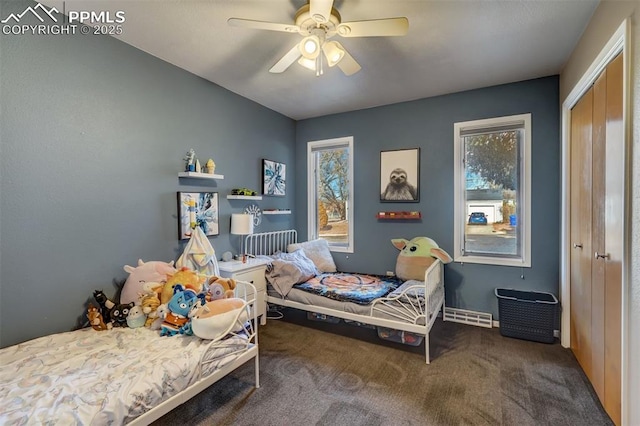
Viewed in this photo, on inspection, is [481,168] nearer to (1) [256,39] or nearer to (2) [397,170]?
(2) [397,170]

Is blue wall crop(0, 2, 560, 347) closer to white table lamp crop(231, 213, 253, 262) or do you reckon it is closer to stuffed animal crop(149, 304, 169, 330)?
white table lamp crop(231, 213, 253, 262)

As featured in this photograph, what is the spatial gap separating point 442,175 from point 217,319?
2891 mm

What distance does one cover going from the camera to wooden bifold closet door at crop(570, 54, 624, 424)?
1711 millimetres

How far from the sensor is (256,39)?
236 cm

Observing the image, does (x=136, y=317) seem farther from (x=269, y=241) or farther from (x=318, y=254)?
(x=318, y=254)

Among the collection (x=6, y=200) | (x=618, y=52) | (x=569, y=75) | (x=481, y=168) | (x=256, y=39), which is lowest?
(x=6, y=200)

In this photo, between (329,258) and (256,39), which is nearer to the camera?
(256,39)

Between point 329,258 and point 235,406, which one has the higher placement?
point 329,258

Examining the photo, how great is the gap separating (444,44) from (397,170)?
1625mm

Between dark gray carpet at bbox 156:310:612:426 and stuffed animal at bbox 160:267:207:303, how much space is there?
740 mm

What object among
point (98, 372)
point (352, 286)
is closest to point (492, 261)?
point (352, 286)

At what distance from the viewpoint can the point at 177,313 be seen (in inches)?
80.8

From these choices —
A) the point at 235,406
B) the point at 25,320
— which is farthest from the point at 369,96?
the point at 25,320

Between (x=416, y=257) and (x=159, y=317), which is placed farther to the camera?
(x=416, y=257)
